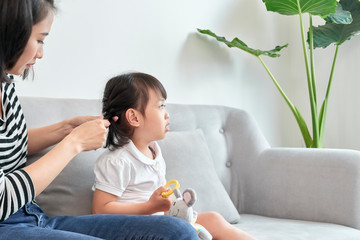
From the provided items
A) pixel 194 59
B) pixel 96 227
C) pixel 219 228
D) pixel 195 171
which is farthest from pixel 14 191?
pixel 194 59

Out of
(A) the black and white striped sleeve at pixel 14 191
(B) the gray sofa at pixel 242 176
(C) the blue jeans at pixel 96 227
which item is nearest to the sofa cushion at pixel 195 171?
(B) the gray sofa at pixel 242 176

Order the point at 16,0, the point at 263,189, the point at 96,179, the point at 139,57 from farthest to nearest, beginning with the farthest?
the point at 139,57 < the point at 263,189 < the point at 96,179 < the point at 16,0

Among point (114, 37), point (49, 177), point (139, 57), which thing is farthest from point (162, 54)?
point (49, 177)

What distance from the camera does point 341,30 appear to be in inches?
98.6

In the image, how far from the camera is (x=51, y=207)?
1418 mm

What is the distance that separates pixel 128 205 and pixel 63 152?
1.00ft

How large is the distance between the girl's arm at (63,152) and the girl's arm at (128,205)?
205mm

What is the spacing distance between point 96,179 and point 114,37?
831mm

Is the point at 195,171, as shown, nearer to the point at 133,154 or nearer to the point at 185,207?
the point at 133,154

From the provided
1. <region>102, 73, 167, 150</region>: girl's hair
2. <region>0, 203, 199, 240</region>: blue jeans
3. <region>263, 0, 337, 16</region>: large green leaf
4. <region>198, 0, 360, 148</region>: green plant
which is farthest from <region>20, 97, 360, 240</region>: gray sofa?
<region>263, 0, 337, 16</region>: large green leaf

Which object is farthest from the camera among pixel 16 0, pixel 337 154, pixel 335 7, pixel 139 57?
pixel 335 7

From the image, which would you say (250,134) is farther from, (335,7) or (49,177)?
(49,177)

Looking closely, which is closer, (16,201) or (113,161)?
(16,201)

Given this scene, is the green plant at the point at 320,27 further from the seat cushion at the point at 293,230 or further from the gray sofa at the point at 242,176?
the seat cushion at the point at 293,230
